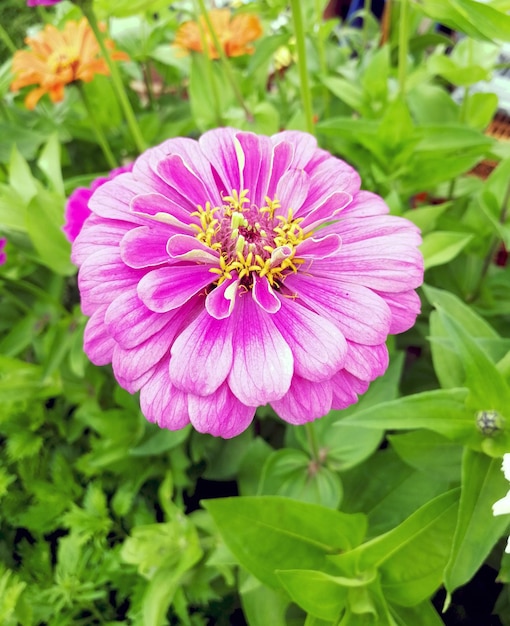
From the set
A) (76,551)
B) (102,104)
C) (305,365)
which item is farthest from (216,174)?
(102,104)

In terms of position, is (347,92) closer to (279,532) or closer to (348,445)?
(348,445)

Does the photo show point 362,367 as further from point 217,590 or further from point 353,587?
point 217,590

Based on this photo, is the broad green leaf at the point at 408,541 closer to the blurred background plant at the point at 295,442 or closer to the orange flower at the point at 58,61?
the blurred background plant at the point at 295,442

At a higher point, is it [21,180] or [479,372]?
[21,180]

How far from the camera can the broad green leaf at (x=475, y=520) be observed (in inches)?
14.9

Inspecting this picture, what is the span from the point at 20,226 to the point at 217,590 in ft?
1.61

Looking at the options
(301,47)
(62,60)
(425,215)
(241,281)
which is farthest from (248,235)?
(62,60)

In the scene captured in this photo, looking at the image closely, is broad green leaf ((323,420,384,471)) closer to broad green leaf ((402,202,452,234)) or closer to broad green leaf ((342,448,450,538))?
broad green leaf ((342,448,450,538))

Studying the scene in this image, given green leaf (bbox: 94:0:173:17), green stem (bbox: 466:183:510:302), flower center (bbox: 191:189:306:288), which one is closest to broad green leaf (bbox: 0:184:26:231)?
green leaf (bbox: 94:0:173:17)

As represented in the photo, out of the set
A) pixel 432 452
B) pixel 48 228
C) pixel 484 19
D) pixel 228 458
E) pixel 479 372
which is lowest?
pixel 228 458

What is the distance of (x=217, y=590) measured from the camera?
631 mm

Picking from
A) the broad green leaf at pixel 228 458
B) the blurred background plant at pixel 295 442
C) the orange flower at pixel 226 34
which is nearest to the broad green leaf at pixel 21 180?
the blurred background plant at pixel 295 442

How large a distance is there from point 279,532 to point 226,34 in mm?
701

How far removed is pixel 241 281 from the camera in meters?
0.39
